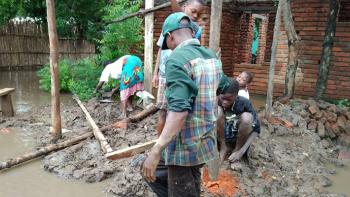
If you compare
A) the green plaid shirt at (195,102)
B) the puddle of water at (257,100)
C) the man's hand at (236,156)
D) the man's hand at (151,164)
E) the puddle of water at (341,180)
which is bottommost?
the puddle of water at (341,180)

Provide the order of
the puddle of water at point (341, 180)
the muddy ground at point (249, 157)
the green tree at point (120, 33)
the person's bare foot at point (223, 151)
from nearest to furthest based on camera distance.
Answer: the muddy ground at point (249, 157)
the person's bare foot at point (223, 151)
the puddle of water at point (341, 180)
the green tree at point (120, 33)

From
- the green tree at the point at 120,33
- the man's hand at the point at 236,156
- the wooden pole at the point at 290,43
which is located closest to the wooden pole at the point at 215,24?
the man's hand at the point at 236,156

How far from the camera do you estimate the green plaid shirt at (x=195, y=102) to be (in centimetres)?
200

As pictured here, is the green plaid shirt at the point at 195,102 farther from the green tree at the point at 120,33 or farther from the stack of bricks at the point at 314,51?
the stack of bricks at the point at 314,51

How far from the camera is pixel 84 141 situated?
4688 millimetres

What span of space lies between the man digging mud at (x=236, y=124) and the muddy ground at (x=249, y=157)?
0.62 feet

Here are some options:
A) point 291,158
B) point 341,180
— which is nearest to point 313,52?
point 291,158

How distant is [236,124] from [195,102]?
1.90 metres

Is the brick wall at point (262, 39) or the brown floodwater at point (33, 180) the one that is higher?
the brick wall at point (262, 39)

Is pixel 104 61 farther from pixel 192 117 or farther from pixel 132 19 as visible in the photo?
pixel 192 117

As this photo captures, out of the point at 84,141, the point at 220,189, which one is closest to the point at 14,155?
the point at 84,141

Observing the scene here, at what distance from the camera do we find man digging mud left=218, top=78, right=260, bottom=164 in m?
3.79

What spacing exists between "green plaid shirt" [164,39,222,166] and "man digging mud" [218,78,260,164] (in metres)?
1.56

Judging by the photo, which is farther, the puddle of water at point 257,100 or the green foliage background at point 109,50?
the puddle of water at point 257,100
